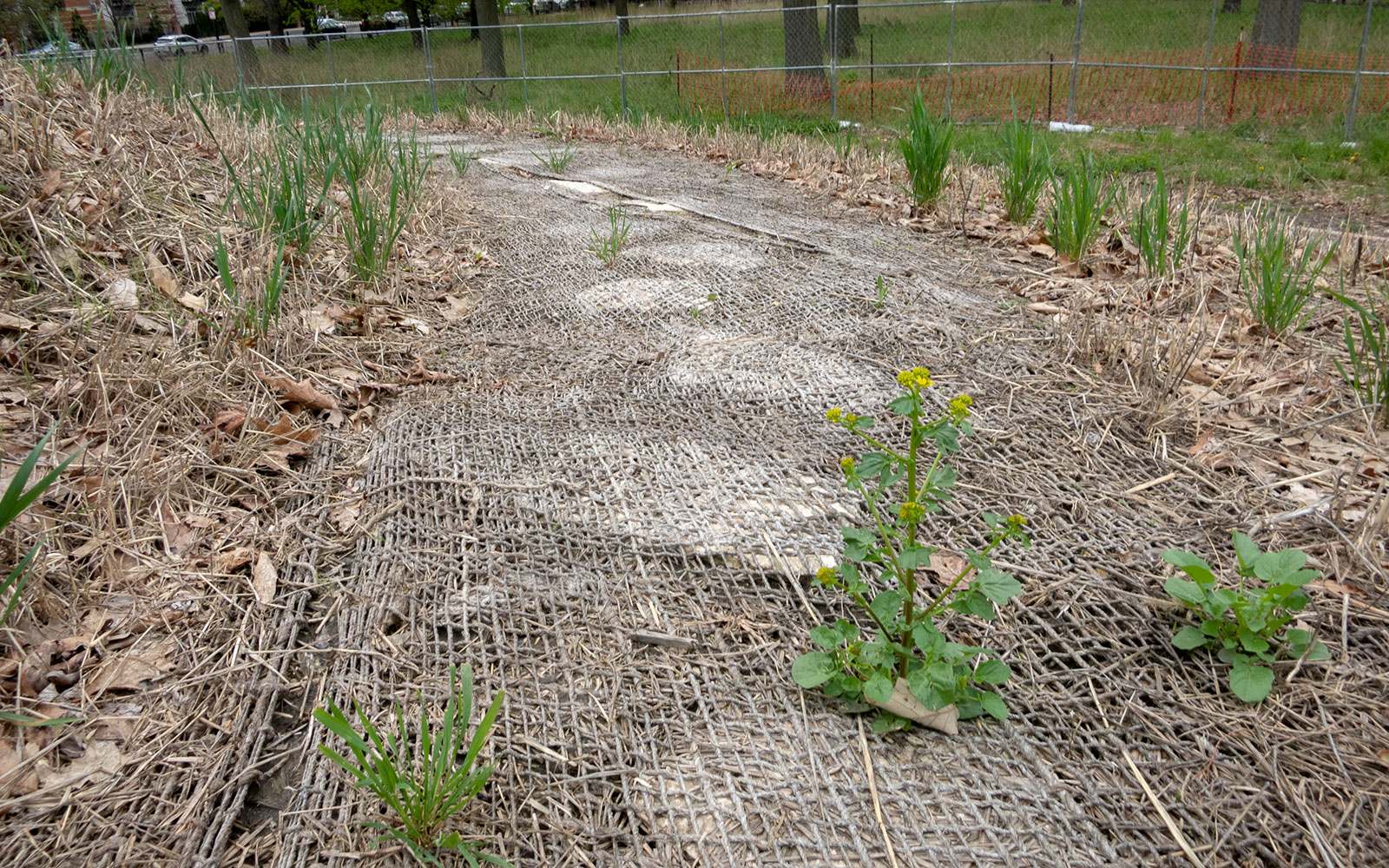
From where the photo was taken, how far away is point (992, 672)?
134 cm

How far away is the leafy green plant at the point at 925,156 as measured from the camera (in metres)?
4.22

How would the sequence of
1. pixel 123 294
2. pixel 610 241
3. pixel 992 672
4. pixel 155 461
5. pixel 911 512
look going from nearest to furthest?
pixel 911 512
pixel 992 672
pixel 155 461
pixel 123 294
pixel 610 241

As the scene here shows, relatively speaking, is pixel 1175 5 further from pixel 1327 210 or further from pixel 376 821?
pixel 376 821

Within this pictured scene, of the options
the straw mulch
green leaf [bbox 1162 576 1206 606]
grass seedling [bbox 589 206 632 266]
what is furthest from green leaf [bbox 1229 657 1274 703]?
grass seedling [bbox 589 206 632 266]

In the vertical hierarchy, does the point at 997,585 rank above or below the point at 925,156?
below

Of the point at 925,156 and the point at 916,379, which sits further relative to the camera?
the point at 925,156

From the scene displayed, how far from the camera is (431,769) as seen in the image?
47.4 inches

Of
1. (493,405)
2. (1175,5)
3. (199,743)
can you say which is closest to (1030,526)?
(493,405)

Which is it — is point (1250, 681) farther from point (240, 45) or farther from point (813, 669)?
point (240, 45)

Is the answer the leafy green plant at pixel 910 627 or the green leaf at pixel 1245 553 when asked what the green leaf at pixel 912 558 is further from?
the green leaf at pixel 1245 553

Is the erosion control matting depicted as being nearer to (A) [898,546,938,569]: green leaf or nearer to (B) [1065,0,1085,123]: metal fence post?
(A) [898,546,938,569]: green leaf

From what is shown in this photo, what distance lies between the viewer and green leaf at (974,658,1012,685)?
1.32 meters

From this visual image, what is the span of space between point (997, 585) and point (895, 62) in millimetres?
15604

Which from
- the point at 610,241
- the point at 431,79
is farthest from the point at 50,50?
the point at 431,79
